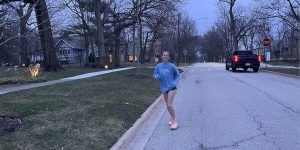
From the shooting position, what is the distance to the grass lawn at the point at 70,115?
8.14 meters

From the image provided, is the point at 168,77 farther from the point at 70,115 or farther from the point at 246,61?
the point at 246,61

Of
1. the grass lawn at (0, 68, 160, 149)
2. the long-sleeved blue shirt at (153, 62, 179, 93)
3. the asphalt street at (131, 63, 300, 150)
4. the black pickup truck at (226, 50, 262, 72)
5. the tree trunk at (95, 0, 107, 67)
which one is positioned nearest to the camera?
the grass lawn at (0, 68, 160, 149)

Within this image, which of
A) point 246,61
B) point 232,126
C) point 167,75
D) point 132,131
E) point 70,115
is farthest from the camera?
point 246,61

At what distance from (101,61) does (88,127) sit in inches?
1313

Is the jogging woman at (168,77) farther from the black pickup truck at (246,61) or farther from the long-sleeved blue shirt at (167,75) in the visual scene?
the black pickup truck at (246,61)

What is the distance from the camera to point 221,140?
8836 millimetres

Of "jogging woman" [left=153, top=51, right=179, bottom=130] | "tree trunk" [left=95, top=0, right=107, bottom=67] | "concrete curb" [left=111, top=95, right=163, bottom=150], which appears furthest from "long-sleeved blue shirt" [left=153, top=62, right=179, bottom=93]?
"tree trunk" [left=95, top=0, right=107, bottom=67]

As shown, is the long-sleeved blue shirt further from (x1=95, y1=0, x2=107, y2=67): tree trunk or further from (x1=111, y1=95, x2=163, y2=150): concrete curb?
(x1=95, y1=0, x2=107, y2=67): tree trunk

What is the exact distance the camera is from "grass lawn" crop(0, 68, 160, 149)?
8141mm

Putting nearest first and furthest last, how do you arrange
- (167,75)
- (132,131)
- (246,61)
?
(132,131), (167,75), (246,61)

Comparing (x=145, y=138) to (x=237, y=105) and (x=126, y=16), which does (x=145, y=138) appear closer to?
(x=237, y=105)

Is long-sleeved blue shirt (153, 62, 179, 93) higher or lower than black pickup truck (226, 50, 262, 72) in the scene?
higher

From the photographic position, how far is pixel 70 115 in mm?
11000

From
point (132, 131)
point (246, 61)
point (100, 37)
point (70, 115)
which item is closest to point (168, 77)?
point (132, 131)
